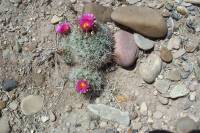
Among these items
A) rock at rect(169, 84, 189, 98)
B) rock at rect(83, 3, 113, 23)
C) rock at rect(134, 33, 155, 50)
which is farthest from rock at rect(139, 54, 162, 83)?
rock at rect(83, 3, 113, 23)

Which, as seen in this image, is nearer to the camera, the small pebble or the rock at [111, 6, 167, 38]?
the small pebble

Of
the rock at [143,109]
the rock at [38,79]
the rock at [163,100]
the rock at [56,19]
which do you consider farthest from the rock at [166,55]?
the rock at [38,79]

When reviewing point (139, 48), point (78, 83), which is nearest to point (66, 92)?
point (78, 83)

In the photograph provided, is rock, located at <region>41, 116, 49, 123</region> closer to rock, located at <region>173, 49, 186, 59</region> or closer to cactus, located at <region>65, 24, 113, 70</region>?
cactus, located at <region>65, 24, 113, 70</region>

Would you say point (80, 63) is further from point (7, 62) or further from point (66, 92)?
point (7, 62)

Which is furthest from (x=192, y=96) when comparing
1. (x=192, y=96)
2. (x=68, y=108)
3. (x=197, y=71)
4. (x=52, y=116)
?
(x=52, y=116)

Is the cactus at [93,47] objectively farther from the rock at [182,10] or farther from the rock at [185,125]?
the rock at [185,125]

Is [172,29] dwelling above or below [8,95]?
above
